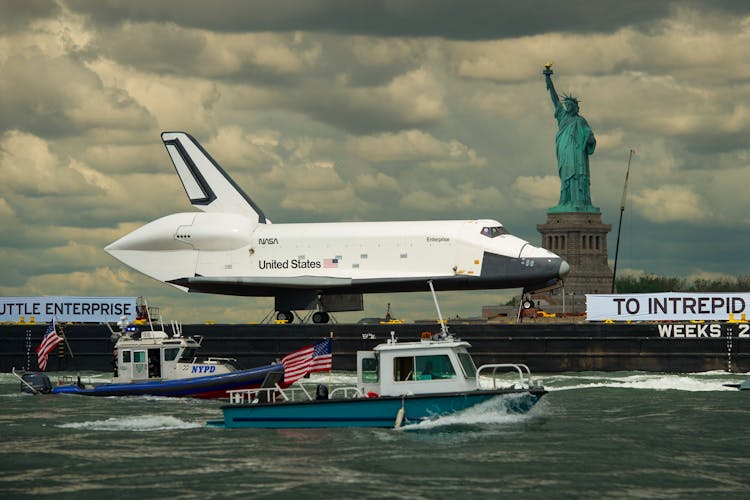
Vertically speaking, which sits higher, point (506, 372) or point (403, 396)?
point (403, 396)

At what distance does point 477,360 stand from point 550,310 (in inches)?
1017

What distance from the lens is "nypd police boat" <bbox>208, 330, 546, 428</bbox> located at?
29750 millimetres

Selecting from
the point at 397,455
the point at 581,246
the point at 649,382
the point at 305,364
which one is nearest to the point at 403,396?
the point at 397,455

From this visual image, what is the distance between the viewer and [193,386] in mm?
39500

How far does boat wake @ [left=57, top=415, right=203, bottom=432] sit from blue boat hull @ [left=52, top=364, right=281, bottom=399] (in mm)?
4513

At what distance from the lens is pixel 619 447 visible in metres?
29.2

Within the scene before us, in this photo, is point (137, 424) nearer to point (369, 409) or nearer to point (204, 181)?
point (369, 409)

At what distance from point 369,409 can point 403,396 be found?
977mm

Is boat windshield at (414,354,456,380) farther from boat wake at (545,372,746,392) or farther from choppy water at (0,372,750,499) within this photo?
boat wake at (545,372,746,392)

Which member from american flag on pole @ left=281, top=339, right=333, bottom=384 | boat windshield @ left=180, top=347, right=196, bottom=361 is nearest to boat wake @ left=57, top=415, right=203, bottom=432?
american flag on pole @ left=281, top=339, right=333, bottom=384

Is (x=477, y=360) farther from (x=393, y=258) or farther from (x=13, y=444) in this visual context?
(x=13, y=444)

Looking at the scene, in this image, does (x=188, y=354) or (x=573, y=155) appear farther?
(x=573, y=155)

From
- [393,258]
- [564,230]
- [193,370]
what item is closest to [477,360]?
[393,258]

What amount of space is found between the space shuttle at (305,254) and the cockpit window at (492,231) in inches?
1.8
